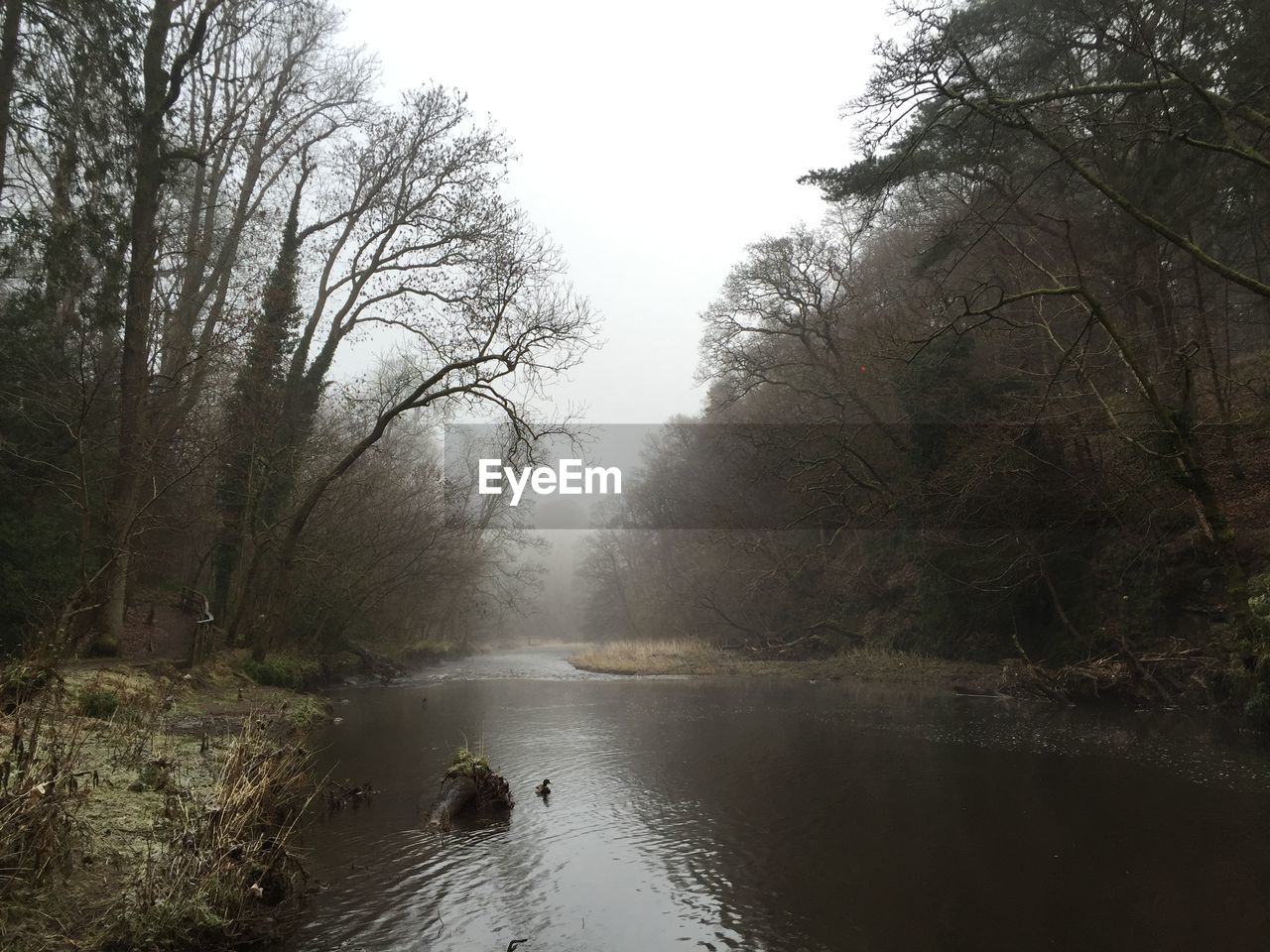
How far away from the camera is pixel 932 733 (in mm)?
12305

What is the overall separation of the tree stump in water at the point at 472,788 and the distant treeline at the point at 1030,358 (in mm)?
7306

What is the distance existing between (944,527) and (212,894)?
60.4ft

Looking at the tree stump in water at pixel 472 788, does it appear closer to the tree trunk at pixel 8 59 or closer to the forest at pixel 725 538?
the forest at pixel 725 538

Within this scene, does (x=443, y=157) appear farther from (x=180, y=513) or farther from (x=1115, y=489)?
(x=1115, y=489)

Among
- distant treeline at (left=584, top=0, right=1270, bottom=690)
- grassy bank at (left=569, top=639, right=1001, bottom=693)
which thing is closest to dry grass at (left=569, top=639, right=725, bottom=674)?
grassy bank at (left=569, top=639, right=1001, bottom=693)

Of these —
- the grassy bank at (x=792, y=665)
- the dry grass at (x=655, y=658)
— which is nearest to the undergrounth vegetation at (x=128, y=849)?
the grassy bank at (x=792, y=665)

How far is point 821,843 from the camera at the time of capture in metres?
7.22

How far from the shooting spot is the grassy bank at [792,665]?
19328mm

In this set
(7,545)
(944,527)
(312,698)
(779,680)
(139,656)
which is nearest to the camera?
(7,545)

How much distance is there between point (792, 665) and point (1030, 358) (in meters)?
11.0

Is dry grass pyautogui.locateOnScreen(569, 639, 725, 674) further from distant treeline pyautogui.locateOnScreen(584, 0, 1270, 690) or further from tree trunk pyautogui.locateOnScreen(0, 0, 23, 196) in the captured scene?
tree trunk pyautogui.locateOnScreen(0, 0, 23, 196)

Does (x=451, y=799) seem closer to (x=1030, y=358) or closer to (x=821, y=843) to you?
(x=821, y=843)

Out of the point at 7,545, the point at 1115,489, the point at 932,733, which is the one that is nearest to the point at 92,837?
the point at 7,545

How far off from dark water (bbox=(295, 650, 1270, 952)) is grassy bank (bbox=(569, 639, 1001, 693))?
6089 millimetres
